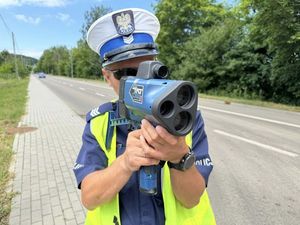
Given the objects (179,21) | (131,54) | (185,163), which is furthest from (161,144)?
(179,21)

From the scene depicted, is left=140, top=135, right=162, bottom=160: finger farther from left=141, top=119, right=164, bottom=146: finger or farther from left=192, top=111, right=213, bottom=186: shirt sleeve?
left=192, top=111, right=213, bottom=186: shirt sleeve

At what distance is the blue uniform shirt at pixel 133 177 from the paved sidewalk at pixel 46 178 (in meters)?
2.44

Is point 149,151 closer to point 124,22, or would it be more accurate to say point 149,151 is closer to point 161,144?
point 161,144

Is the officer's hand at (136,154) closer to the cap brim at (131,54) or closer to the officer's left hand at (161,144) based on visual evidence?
the officer's left hand at (161,144)

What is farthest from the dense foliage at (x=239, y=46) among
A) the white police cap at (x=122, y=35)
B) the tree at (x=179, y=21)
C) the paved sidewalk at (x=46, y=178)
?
the white police cap at (x=122, y=35)

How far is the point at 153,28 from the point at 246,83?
770 inches

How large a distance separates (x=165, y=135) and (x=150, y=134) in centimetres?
6

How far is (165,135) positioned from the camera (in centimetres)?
96

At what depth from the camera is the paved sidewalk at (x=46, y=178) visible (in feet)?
12.3

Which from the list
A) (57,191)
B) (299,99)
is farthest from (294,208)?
(299,99)

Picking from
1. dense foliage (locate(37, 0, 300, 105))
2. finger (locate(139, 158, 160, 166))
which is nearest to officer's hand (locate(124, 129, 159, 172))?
finger (locate(139, 158, 160, 166))

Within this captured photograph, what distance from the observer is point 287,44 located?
611 inches

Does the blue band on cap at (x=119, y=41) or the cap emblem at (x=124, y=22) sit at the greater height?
the cap emblem at (x=124, y=22)

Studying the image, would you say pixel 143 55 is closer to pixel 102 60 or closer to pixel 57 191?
pixel 102 60
